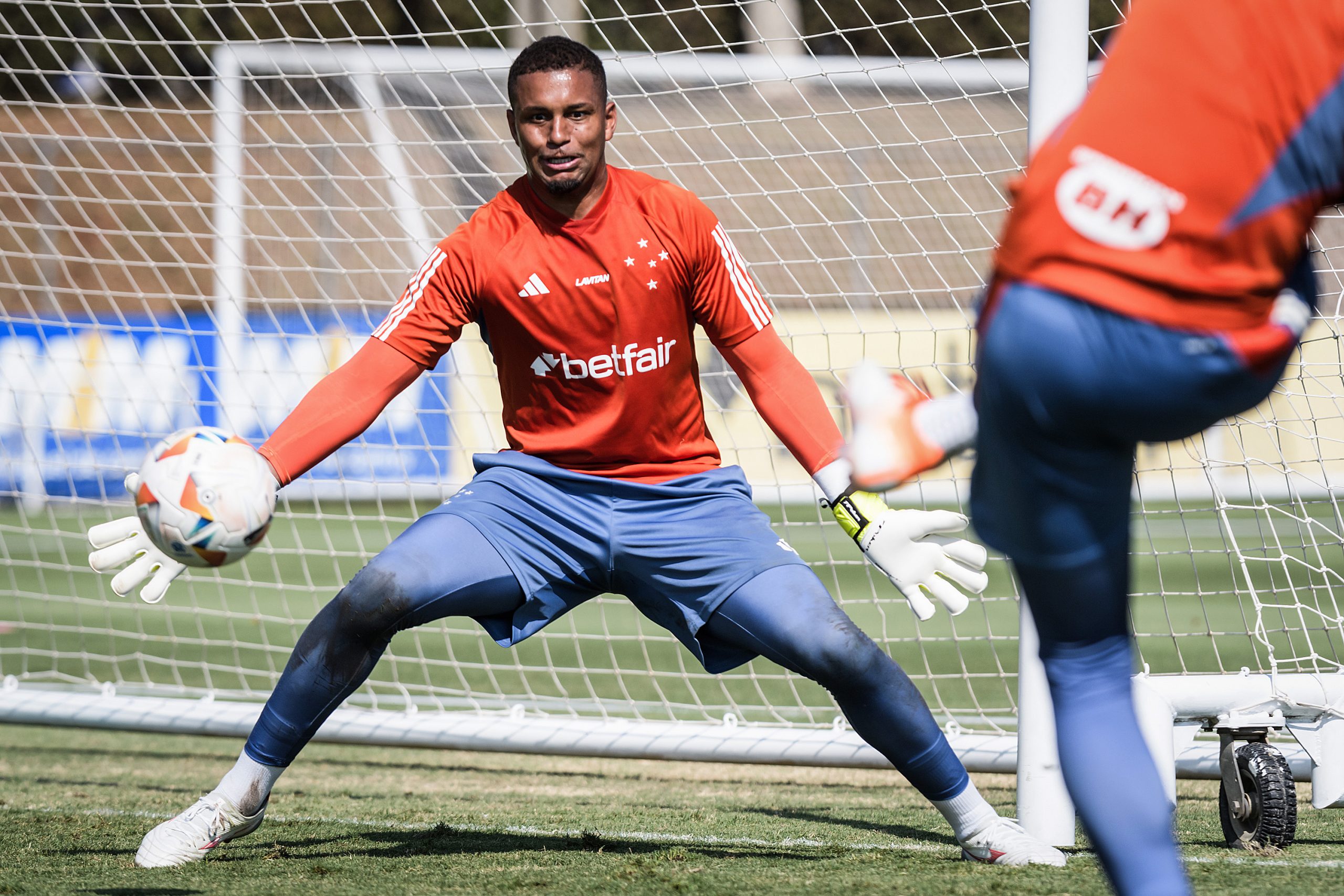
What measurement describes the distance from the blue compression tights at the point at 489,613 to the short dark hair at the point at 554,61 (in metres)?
0.99

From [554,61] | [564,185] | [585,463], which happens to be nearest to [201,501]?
[585,463]

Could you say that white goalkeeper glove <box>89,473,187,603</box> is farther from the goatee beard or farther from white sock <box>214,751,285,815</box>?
the goatee beard

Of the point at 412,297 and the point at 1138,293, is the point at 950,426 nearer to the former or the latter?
the point at 1138,293

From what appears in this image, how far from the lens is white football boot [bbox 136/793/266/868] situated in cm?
287

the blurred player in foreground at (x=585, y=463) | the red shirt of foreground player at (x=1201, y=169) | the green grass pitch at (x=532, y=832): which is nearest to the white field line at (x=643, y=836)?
A: the green grass pitch at (x=532, y=832)

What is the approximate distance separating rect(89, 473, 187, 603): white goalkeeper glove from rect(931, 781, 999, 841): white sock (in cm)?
167

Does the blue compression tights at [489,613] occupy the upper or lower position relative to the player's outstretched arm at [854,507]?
lower

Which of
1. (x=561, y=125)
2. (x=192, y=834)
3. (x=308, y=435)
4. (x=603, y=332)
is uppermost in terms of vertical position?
(x=561, y=125)

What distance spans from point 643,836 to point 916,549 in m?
1.09

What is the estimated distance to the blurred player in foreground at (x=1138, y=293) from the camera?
139 cm

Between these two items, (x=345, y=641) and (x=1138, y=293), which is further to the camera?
(x=345, y=641)

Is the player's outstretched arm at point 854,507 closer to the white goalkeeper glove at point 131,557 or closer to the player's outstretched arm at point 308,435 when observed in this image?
the player's outstretched arm at point 308,435

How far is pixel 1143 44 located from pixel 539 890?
189cm

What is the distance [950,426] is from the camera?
1.69m
